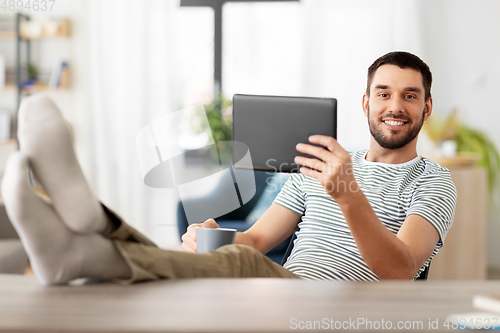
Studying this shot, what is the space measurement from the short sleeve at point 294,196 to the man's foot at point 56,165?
81 centimetres

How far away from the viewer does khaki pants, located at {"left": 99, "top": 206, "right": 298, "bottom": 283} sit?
661 mm

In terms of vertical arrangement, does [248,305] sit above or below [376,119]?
below

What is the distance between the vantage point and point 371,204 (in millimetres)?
1232

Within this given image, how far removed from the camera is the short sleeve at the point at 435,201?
1.12m

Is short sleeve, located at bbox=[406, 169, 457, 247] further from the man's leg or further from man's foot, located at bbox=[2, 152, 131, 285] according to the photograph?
man's foot, located at bbox=[2, 152, 131, 285]

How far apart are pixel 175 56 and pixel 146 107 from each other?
0.44 meters

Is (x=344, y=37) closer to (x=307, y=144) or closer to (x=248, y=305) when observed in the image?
(x=307, y=144)

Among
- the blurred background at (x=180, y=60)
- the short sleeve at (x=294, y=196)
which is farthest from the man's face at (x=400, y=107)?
the blurred background at (x=180, y=60)

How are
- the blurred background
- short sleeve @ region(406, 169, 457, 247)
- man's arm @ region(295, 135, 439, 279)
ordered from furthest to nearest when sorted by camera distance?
the blurred background
short sleeve @ region(406, 169, 457, 247)
man's arm @ region(295, 135, 439, 279)

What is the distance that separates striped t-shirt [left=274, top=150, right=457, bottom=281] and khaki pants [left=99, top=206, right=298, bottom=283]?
15.3 inches

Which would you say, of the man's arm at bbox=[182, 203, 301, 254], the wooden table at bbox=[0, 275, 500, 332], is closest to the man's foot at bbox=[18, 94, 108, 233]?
the wooden table at bbox=[0, 275, 500, 332]

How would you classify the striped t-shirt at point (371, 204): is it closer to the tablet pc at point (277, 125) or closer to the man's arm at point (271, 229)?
the man's arm at point (271, 229)

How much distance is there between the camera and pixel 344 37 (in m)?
3.45

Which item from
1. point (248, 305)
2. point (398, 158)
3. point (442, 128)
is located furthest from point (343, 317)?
point (442, 128)
